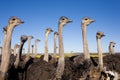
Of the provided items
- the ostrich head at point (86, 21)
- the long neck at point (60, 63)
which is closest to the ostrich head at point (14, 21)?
the long neck at point (60, 63)

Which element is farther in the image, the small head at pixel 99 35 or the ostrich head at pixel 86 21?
the ostrich head at pixel 86 21

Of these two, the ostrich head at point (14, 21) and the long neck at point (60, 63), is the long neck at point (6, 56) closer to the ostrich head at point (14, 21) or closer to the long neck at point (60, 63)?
the ostrich head at point (14, 21)

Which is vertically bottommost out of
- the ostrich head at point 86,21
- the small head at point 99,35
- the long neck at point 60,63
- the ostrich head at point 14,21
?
the long neck at point 60,63

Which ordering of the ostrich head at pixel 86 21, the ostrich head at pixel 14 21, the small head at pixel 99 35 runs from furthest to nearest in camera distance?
the ostrich head at pixel 86 21
the small head at pixel 99 35
the ostrich head at pixel 14 21

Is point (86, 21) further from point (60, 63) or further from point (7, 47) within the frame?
point (7, 47)

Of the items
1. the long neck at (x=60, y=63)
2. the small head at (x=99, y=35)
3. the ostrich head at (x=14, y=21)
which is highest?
the ostrich head at (x=14, y=21)

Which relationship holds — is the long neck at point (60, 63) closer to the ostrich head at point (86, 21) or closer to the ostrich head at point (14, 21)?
the ostrich head at point (86, 21)

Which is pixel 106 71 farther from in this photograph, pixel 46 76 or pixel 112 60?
pixel 112 60

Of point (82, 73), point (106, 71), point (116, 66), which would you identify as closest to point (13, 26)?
point (82, 73)

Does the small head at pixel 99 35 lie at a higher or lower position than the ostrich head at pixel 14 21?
lower

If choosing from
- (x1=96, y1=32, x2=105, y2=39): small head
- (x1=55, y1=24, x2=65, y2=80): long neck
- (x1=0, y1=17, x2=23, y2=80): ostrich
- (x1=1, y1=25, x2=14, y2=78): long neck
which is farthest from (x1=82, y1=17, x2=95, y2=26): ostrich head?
(x1=1, y1=25, x2=14, y2=78): long neck

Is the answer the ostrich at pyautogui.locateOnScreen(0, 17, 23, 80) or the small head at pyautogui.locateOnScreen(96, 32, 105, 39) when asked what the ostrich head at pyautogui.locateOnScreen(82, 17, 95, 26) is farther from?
the ostrich at pyautogui.locateOnScreen(0, 17, 23, 80)

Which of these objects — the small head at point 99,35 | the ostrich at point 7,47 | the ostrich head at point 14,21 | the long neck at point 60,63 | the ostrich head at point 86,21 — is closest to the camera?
the ostrich at point 7,47

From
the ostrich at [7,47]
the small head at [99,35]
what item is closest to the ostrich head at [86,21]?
the small head at [99,35]
